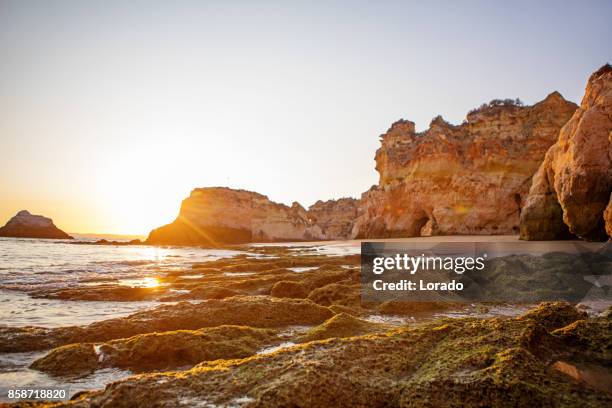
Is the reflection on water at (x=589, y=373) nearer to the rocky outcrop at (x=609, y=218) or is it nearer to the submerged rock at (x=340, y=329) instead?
the submerged rock at (x=340, y=329)

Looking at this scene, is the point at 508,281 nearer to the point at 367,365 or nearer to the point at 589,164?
the point at 367,365

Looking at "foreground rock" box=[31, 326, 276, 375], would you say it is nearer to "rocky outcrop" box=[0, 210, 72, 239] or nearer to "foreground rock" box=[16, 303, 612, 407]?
"foreground rock" box=[16, 303, 612, 407]

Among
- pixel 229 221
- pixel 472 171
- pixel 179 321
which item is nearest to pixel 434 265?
pixel 179 321

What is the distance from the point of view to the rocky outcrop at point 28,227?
6750 cm

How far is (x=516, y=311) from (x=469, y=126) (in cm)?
3213

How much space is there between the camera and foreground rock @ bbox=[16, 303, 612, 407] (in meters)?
2.10

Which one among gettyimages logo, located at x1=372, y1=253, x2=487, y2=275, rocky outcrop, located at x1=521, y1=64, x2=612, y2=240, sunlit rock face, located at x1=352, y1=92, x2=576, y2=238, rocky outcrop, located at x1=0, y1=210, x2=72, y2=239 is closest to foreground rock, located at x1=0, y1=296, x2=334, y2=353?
gettyimages logo, located at x1=372, y1=253, x2=487, y2=275

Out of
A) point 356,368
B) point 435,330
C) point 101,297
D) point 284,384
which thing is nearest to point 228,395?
point 284,384

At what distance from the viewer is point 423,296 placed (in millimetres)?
7367

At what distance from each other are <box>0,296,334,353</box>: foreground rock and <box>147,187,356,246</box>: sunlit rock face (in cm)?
5490

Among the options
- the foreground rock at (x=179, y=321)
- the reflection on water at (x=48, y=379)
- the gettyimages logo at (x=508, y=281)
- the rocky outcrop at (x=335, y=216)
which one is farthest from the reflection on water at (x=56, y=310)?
the rocky outcrop at (x=335, y=216)

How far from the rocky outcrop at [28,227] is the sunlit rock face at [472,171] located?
6353 cm

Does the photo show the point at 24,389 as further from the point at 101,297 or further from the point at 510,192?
the point at 510,192

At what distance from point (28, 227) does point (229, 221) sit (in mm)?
39791
